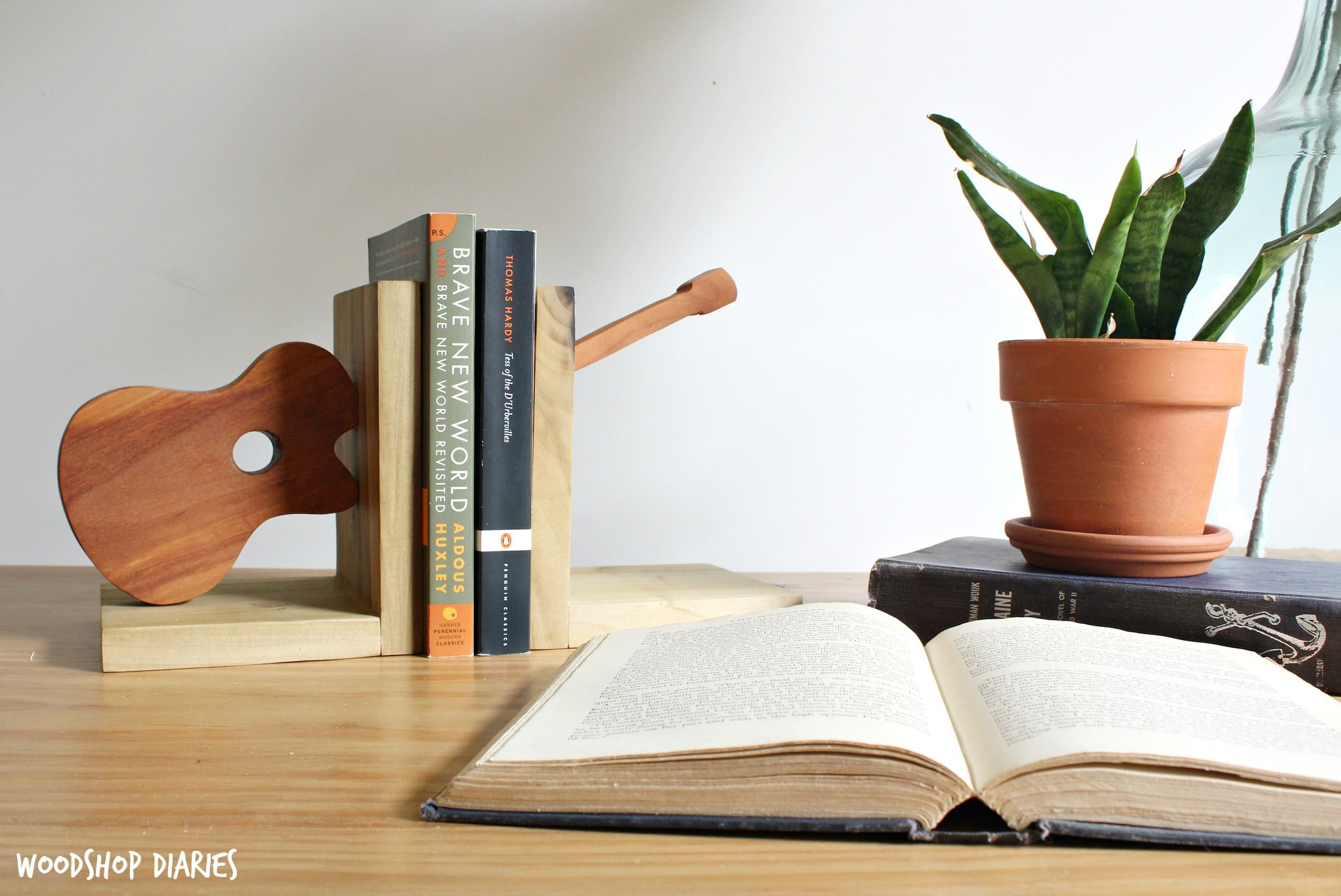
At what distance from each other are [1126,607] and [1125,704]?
0.77ft

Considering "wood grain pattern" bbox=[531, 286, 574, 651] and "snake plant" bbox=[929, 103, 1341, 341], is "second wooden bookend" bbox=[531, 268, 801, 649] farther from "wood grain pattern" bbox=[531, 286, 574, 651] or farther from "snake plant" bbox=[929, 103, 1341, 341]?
"snake plant" bbox=[929, 103, 1341, 341]

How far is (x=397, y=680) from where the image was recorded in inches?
25.9

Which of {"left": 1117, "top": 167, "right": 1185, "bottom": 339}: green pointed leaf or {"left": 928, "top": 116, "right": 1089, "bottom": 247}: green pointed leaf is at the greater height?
{"left": 928, "top": 116, "right": 1089, "bottom": 247}: green pointed leaf

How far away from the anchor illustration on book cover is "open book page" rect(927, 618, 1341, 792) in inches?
1.1

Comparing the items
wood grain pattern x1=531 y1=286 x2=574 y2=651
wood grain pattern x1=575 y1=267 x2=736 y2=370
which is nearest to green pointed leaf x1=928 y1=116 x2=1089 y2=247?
wood grain pattern x1=575 y1=267 x2=736 y2=370

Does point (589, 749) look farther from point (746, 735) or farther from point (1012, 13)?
point (1012, 13)

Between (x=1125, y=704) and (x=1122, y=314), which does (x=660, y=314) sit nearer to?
(x=1122, y=314)

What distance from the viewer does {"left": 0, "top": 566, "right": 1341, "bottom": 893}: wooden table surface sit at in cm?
37

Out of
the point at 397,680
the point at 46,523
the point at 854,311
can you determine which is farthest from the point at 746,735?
the point at 46,523

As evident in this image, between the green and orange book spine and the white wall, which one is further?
the white wall

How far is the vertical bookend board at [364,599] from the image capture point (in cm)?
67

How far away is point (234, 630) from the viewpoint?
27.0 inches

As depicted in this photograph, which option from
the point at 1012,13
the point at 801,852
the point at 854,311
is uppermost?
the point at 1012,13

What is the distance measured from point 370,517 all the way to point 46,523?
0.57 metres
